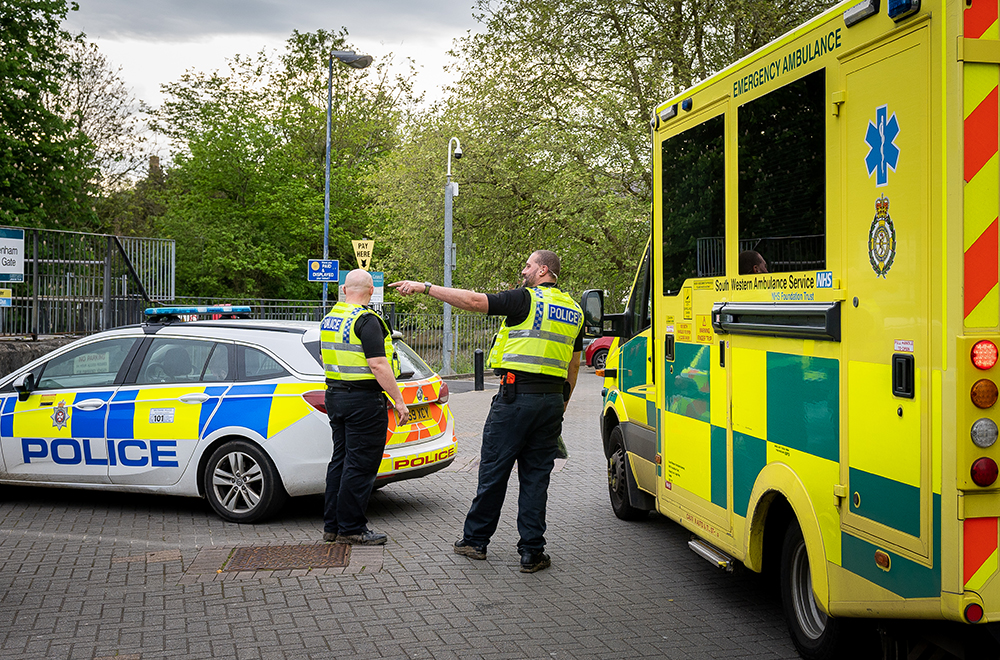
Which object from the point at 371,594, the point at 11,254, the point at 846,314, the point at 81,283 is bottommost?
the point at 371,594

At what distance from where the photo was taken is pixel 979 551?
3082 millimetres

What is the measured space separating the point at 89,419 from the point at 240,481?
1.39m

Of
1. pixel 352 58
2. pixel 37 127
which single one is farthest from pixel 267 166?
pixel 352 58

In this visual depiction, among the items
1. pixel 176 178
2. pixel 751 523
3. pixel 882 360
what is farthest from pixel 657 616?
pixel 176 178

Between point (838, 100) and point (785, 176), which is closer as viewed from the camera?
point (838, 100)

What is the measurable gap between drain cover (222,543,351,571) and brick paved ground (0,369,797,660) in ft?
0.34

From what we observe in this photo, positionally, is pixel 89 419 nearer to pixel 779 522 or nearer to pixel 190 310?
pixel 190 310

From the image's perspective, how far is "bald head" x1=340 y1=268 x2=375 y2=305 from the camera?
21.1 ft

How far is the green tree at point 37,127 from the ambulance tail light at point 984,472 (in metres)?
29.7

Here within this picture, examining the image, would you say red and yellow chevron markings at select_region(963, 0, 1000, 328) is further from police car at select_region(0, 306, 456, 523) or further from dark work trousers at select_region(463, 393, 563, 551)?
police car at select_region(0, 306, 456, 523)

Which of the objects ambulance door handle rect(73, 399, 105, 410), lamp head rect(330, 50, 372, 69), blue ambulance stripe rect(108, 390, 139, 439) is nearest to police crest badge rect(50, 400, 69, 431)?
ambulance door handle rect(73, 399, 105, 410)

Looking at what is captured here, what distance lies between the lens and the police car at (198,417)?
6.89 meters

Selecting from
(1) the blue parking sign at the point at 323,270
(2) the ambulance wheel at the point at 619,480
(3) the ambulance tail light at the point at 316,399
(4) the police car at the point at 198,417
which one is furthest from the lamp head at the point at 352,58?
(2) the ambulance wheel at the point at 619,480

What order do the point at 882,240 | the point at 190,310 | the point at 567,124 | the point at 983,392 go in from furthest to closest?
the point at 567,124, the point at 190,310, the point at 882,240, the point at 983,392
